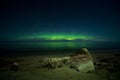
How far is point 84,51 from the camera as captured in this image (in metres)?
17.4

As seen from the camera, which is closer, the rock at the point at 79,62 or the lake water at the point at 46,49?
the rock at the point at 79,62

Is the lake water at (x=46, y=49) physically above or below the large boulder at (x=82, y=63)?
above

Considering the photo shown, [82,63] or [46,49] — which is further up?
[46,49]

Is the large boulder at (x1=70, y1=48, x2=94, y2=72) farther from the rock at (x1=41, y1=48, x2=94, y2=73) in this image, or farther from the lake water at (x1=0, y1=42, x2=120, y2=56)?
the lake water at (x1=0, y1=42, x2=120, y2=56)

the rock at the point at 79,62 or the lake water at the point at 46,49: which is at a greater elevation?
the lake water at the point at 46,49

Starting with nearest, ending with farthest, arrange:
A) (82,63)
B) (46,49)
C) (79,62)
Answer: (82,63), (79,62), (46,49)

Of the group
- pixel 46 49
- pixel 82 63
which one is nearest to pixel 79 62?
pixel 82 63

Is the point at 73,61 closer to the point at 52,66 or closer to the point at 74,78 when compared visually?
the point at 52,66

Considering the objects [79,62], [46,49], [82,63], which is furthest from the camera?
[46,49]

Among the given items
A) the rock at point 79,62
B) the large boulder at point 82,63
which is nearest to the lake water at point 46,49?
the rock at point 79,62

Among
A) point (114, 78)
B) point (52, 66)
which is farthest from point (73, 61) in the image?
point (114, 78)

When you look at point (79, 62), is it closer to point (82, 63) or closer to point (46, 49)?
point (82, 63)

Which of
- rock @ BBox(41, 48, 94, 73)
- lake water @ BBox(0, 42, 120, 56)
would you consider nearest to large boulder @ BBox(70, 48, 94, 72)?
rock @ BBox(41, 48, 94, 73)

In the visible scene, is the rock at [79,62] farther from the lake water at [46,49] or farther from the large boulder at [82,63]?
the lake water at [46,49]
